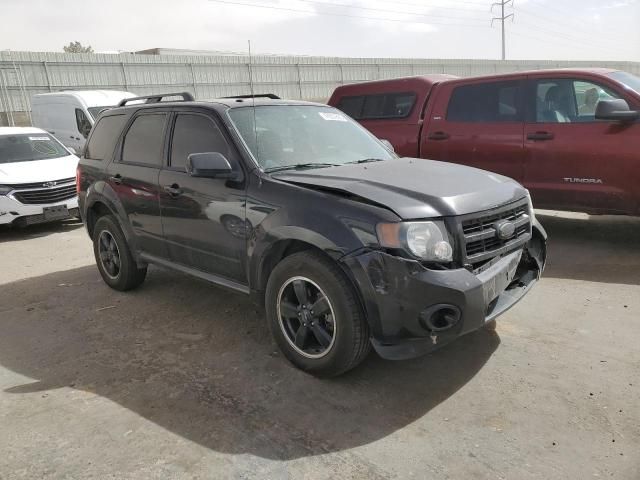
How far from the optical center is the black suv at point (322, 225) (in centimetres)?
294

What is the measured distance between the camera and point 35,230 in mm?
8750

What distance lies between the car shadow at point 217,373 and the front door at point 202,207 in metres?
0.57

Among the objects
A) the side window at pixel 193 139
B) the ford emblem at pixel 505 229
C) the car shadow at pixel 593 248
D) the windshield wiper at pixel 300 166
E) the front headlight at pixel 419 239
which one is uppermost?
the side window at pixel 193 139

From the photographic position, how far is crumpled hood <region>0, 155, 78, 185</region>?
8211 millimetres

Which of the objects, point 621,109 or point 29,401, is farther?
point 621,109

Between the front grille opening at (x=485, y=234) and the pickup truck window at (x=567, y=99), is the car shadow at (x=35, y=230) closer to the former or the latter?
the pickup truck window at (x=567, y=99)

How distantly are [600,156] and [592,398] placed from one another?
3.45m

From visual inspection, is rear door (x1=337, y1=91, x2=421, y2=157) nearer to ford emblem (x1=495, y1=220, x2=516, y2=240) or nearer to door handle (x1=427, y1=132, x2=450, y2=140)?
door handle (x1=427, y1=132, x2=450, y2=140)

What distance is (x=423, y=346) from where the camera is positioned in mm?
2984

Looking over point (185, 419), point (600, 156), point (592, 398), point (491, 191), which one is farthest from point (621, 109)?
point (185, 419)

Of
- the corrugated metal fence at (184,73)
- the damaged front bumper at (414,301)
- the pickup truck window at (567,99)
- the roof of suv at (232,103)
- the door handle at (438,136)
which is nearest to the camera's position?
the damaged front bumper at (414,301)

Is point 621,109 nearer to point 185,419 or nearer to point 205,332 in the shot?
point 205,332

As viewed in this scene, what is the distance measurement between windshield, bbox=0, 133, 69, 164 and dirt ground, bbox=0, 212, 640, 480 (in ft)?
16.7

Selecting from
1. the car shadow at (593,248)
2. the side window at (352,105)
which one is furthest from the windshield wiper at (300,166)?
the side window at (352,105)
